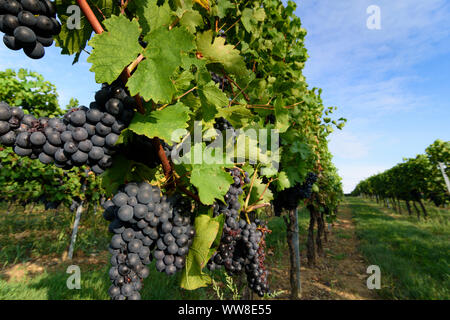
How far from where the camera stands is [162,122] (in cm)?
89

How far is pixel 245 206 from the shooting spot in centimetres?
193

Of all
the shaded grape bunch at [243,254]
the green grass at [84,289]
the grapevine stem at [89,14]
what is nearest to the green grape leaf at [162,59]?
the grapevine stem at [89,14]

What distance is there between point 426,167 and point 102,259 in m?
22.3

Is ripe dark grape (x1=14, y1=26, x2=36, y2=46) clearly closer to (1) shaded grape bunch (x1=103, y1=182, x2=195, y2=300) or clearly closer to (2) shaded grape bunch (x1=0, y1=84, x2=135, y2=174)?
(2) shaded grape bunch (x1=0, y1=84, x2=135, y2=174)

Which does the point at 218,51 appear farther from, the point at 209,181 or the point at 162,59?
the point at 209,181

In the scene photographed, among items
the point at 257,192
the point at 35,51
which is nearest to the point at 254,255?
the point at 257,192

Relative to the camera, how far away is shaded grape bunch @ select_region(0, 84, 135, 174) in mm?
833

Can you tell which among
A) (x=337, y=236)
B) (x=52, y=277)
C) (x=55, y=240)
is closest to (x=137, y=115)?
(x=52, y=277)

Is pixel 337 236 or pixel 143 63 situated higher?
pixel 143 63

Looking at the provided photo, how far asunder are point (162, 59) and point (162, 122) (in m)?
0.23

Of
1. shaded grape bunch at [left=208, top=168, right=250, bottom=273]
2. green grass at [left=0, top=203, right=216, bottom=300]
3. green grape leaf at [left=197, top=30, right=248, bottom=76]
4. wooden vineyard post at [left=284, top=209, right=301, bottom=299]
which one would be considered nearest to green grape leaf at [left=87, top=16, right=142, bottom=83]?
green grape leaf at [left=197, top=30, right=248, bottom=76]

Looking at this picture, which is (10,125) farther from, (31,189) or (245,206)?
(31,189)

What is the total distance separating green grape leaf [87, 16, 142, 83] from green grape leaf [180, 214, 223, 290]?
2.68ft
